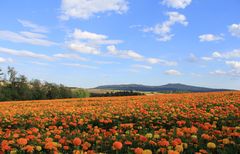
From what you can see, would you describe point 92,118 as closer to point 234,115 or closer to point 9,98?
point 234,115

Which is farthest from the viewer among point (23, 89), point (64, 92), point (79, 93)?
point (79, 93)

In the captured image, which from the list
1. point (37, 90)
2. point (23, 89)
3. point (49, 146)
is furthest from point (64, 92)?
point (49, 146)

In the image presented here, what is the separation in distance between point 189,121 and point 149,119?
1.57 metres

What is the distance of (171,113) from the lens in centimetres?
1309

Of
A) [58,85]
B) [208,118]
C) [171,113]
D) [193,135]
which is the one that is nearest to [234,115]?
[208,118]

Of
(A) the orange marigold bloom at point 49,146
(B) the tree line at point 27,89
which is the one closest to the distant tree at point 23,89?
(B) the tree line at point 27,89

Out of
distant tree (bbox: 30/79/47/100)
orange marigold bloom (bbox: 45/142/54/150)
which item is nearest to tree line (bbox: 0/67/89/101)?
distant tree (bbox: 30/79/47/100)

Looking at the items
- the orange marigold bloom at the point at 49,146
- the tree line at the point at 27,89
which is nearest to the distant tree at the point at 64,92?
the tree line at the point at 27,89

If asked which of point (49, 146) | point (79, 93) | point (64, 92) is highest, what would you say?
point (64, 92)

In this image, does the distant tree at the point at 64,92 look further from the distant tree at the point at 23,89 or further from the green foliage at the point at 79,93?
the distant tree at the point at 23,89

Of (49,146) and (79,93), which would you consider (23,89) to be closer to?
(79,93)

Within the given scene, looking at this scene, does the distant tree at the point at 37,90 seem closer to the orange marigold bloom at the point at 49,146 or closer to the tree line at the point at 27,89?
the tree line at the point at 27,89

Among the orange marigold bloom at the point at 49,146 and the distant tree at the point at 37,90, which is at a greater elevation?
the distant tree at the point at 37,90

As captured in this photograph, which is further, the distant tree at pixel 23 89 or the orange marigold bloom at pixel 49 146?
the distant tree at pixel 23 89
